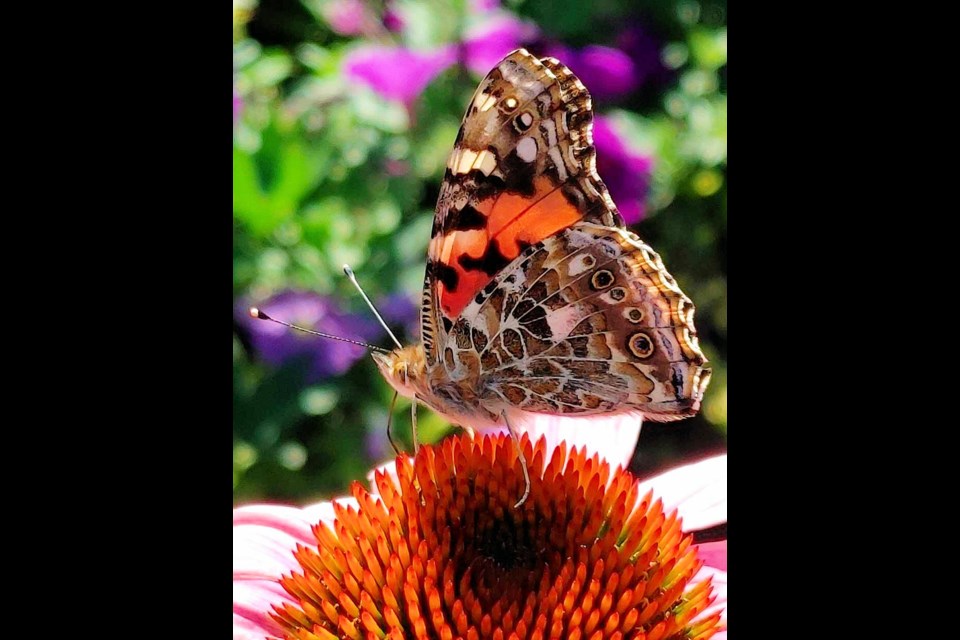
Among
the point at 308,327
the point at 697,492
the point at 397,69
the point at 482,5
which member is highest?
the point at 482,5

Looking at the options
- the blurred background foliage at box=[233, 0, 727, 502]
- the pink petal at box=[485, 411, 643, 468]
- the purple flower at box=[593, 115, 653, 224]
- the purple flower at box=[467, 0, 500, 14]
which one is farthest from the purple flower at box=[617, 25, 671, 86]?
the pink petal at box=[485, 411, 643, 468]

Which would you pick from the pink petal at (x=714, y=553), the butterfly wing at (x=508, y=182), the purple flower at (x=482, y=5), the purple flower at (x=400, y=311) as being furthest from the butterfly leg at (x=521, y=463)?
the purple flower at (x=482, y=5)

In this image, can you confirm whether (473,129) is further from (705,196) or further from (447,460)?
(705,196)

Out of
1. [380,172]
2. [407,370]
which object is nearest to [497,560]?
[407,370]

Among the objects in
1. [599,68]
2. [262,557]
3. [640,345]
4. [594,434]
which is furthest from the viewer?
[599,68]

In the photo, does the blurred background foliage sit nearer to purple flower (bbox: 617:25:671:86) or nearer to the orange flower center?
purple flower (bbox: 617:25:671:86)

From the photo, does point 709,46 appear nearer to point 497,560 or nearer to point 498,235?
point 498,235
